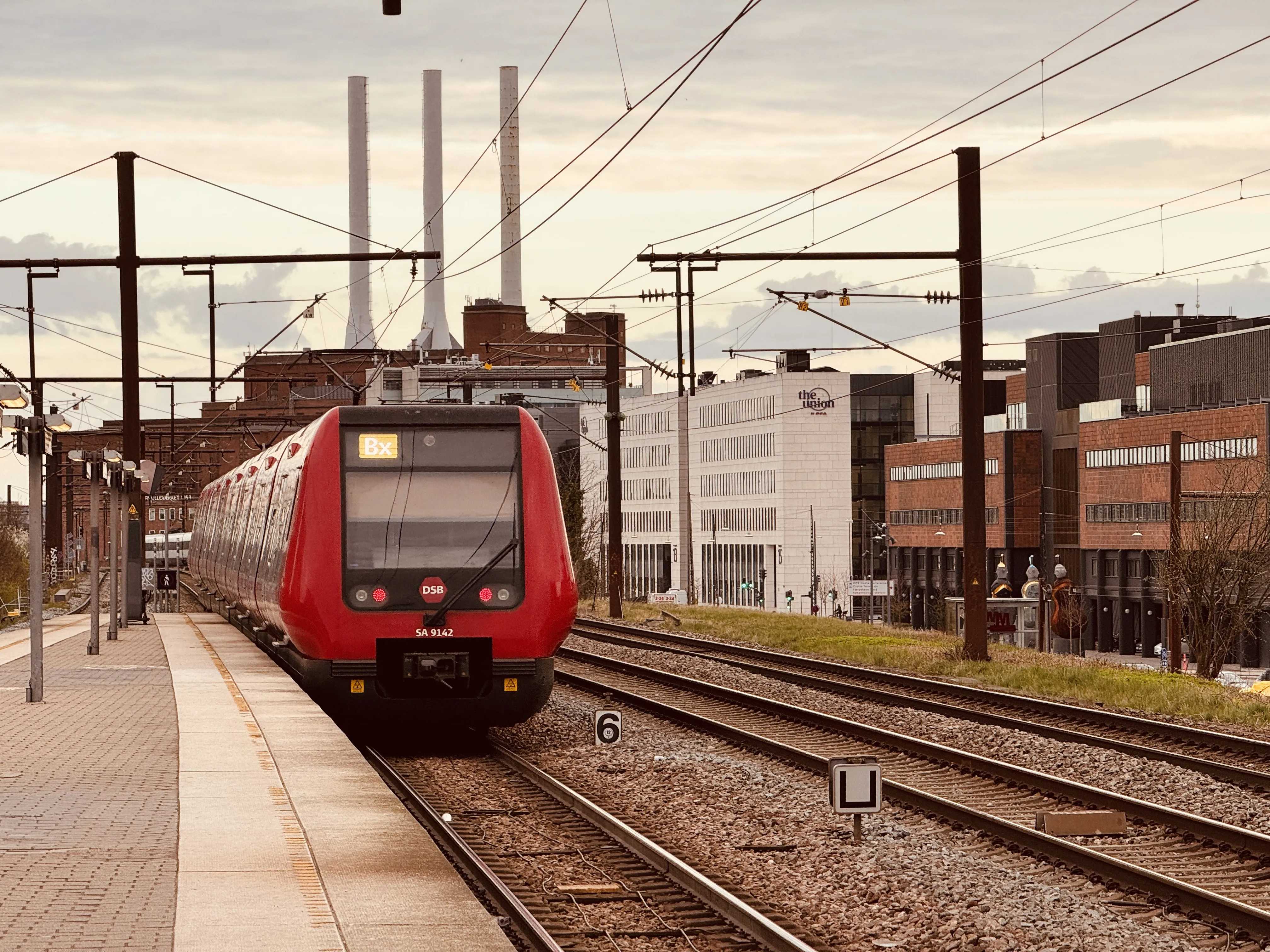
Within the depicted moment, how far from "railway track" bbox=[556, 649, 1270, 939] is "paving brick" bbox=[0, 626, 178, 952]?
18.4ft

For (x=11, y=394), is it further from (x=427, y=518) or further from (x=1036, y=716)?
(x=1036, y=716)

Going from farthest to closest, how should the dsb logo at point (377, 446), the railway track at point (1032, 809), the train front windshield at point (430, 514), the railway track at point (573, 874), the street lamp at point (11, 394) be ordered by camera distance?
the street lamp at point (11, 394) < the dsb logo at point (377, 446) < the train front windshield at point (430, 514) < the railway track at point (1032, 809) < the railway track at point (573, 874)

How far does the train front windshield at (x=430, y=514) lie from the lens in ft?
54.5

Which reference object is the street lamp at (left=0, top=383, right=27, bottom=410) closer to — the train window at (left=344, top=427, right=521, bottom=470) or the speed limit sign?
the train window at (left=344, top=427, right=521, bottom=470)

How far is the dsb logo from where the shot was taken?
17094 millimetres

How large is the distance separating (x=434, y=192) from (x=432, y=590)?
133m

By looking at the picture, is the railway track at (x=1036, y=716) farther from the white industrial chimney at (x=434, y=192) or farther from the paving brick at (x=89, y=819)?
the white industrial chimney at (x=434, y=192)

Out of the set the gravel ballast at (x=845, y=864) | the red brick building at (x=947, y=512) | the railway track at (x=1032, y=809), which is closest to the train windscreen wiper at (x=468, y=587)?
the gravel ballast at (x=845, y=864)

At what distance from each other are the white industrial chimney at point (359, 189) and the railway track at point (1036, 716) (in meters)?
119

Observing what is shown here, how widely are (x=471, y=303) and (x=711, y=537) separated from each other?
4767 centimetres

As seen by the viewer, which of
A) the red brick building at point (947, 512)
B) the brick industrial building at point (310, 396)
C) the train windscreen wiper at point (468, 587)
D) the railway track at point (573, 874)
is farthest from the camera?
the red brick building at point (947, 512)

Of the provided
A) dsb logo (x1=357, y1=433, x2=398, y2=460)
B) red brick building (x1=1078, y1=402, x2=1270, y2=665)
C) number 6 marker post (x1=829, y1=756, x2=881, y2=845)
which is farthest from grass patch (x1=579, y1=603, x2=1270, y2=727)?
red brick building (x1=1078, y1=402, x2=1270, y2=665)

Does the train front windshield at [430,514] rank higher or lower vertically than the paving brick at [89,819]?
higher

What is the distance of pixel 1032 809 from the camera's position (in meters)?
14.3
